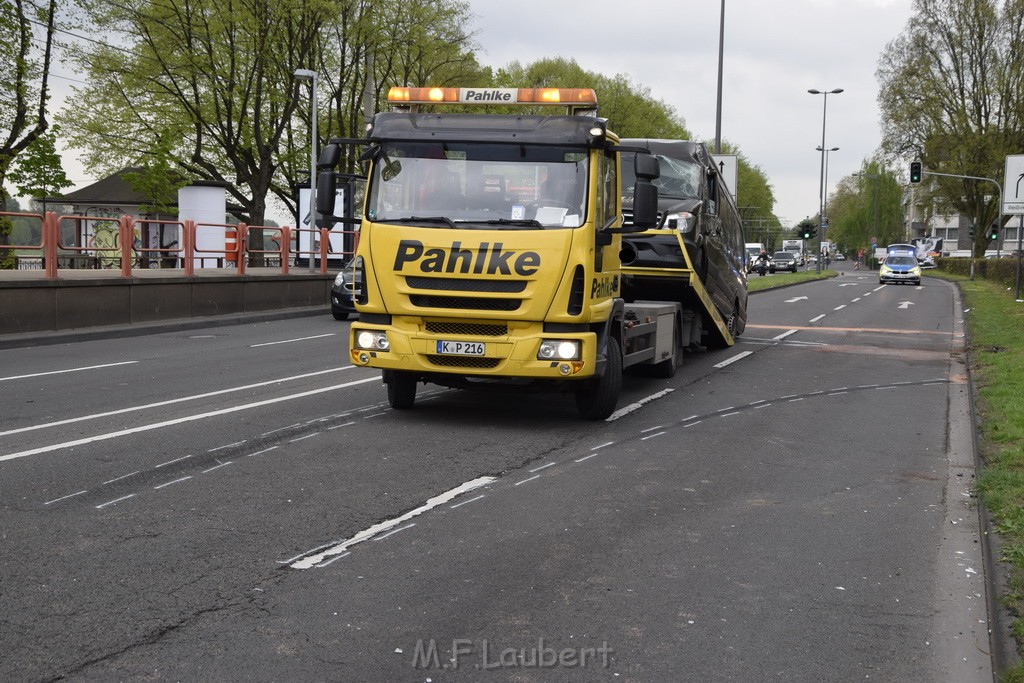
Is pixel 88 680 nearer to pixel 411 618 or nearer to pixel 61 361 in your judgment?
pixel 411 618

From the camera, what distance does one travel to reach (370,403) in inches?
415

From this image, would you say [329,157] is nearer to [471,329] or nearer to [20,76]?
[471,329]

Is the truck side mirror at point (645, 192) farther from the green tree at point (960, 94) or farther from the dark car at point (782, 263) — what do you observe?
the dark car at point (782, 263)

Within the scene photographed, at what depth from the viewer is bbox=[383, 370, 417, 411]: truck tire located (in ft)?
32.5

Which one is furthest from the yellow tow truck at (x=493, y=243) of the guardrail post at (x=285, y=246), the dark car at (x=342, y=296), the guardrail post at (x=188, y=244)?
the guardrail post at (x=285, y=246)

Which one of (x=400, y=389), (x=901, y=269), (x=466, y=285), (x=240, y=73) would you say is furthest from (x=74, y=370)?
(x=901, y=269)

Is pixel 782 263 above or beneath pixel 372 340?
above

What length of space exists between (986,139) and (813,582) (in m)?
59.8

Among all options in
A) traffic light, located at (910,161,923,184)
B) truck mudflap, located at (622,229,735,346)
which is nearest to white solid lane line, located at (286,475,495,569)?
truck mudflap, located at (622,229,735,346)

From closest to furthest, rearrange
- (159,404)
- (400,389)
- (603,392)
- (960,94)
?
(603,392)
(400,389)
(159,404)
(960,94)

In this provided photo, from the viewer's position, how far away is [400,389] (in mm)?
10000

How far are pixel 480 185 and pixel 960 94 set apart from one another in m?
58.4

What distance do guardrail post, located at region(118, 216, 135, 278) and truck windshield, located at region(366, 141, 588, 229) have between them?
1186cm
